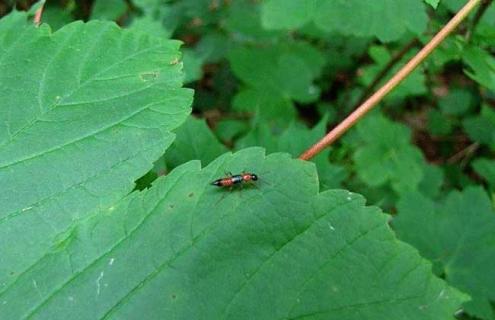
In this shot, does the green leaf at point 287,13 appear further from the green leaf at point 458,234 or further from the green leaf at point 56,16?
the green leaf at point 56,16

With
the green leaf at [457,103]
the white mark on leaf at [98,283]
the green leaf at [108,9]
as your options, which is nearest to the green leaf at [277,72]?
the green leaf at [108,9]

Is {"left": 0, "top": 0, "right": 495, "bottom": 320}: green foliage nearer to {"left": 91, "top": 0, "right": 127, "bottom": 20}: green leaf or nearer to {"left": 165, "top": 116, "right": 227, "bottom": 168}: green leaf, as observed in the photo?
{"left": 165, "top": 116, "right": 227, "bottom": 168}: green leaf

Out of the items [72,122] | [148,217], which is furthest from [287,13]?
[148,217]

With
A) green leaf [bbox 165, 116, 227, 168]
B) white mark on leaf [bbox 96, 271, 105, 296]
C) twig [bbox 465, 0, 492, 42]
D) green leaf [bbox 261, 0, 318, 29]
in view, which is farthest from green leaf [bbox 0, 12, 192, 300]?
twig [bbox 465, 0, 492, 42]

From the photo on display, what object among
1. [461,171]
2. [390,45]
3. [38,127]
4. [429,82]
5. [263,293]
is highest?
[38,127]

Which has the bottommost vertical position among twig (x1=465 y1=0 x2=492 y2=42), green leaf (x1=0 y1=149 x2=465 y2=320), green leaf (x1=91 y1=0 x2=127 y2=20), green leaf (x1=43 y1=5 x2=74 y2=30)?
green leaf (x1=43 y1=5 x2=74 y2=30)

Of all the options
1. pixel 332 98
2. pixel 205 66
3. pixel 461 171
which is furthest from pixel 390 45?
pixel 205 66

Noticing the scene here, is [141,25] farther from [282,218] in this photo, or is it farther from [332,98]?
[282,218]
